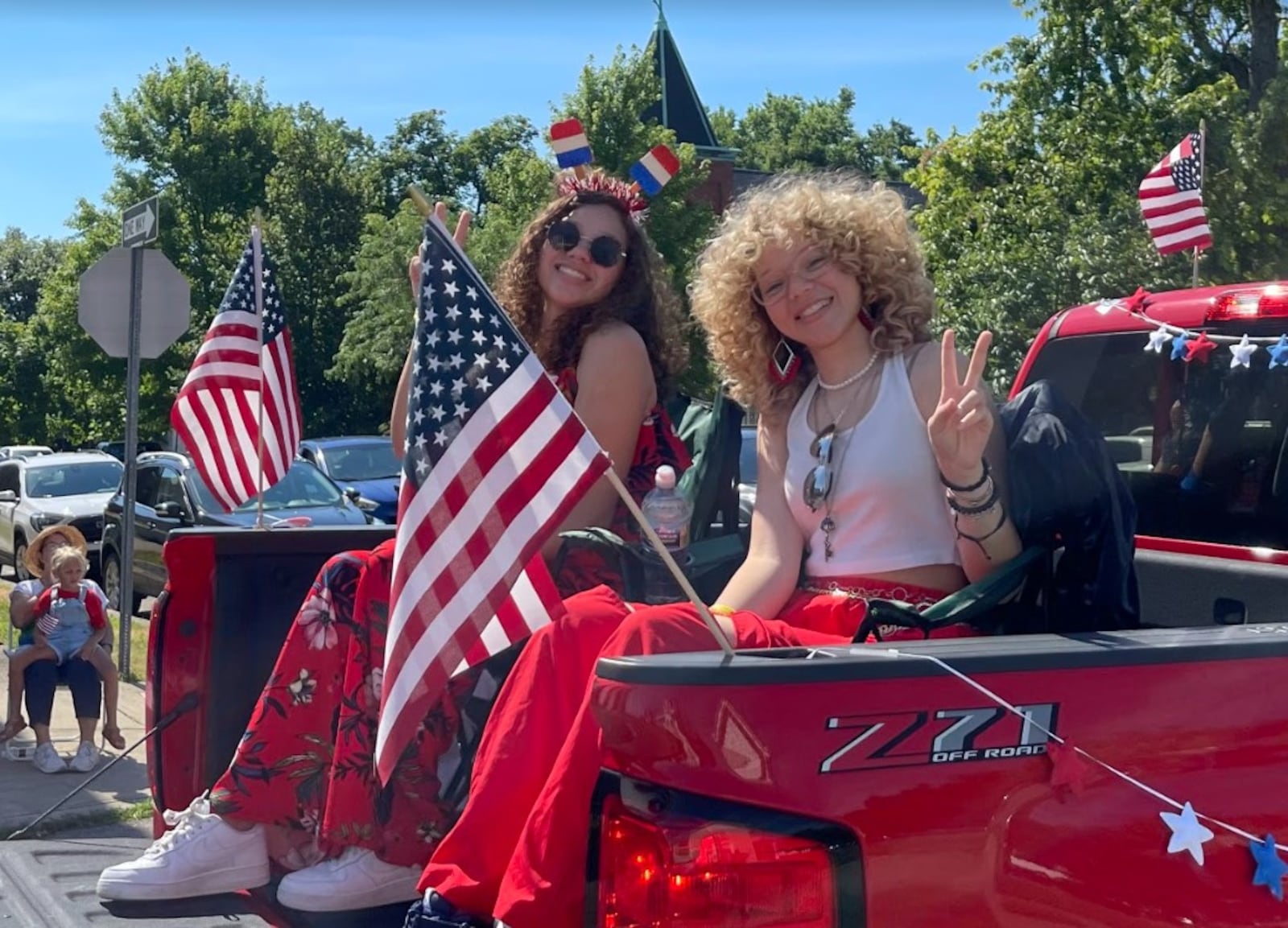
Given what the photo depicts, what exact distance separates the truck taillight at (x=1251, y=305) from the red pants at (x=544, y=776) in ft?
6.99

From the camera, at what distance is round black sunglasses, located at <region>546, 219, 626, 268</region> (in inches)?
162

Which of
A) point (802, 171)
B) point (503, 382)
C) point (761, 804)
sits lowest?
point (761, 804)

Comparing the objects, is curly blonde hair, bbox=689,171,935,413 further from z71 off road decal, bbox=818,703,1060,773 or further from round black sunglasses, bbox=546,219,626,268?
z71 off road decal, bbox=818,703,1060,773

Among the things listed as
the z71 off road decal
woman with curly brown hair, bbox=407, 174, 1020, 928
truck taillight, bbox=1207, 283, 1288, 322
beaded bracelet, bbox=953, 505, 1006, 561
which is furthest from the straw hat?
the z71 off road decal

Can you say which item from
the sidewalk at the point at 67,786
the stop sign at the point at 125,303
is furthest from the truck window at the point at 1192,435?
the stop sign at the point at 125,303

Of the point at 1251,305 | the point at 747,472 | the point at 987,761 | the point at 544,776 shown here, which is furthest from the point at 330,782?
the point at 747,472

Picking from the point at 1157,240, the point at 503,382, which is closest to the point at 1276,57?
the point at 1157,240

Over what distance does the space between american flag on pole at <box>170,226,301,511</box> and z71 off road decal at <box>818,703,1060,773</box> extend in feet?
13.1

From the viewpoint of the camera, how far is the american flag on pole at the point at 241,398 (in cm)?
569

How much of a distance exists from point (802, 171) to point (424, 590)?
164 cm

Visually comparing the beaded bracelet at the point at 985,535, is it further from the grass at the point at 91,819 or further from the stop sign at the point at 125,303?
the stop sign at the point at 125,303

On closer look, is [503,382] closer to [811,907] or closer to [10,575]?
[811,907]

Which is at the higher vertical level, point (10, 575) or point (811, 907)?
point (811, 907)

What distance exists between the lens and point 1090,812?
2062 mm
